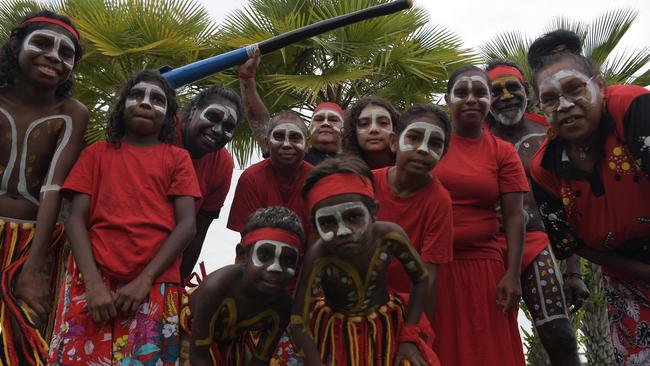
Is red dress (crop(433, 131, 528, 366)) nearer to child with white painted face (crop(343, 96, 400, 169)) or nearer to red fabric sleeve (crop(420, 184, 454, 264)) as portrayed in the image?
red fabric sleeve (crop(420, 184, 454, 264))

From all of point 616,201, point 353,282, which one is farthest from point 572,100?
point 353,282

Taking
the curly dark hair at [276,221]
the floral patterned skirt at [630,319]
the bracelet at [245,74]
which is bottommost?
the floral patterned skirt at [630,319]

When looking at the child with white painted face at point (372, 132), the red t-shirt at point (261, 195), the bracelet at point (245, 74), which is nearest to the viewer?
the red t-shirt at point (261, 195)

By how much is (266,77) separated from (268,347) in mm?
5604

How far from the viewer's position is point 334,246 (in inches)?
119

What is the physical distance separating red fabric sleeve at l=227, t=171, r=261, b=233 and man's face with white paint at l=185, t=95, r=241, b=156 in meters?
0.29

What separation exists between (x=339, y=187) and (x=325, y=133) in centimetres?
151

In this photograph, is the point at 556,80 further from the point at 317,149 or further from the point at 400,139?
the point at 317,149

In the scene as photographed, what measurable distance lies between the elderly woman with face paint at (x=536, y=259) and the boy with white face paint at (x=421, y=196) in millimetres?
568

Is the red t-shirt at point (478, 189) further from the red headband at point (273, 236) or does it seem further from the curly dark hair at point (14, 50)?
the curly dark hair at point (14, 50)

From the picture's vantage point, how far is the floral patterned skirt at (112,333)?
297cm

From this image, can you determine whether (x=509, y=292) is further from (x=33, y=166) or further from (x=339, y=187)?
(x=33, y=166)

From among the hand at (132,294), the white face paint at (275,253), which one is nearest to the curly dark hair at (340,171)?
the white face paint at (275,253)

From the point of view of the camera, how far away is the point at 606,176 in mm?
2779
